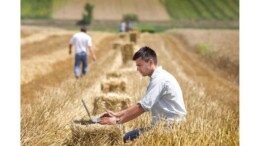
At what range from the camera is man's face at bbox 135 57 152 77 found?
13.9 feet

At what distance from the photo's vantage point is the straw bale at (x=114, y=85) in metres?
7.98

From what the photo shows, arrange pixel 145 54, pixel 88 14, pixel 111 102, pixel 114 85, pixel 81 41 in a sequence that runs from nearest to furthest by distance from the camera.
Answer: pixel 145 54 → pixel 111 102 → pixel 114 85 → pixel 81 41 → pixel 88 14

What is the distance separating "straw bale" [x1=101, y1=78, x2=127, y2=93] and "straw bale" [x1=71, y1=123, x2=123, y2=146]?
3.54m

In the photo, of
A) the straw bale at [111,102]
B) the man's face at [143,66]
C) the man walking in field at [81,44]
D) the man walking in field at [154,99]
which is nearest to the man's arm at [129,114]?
the man walking in field at [154,99]

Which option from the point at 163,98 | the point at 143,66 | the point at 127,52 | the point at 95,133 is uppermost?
the point at 143,66

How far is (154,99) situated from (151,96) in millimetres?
31

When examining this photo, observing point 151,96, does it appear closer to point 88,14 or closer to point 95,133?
point 95,133

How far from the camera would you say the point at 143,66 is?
4.28 m

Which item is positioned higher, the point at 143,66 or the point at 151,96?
the point at 143,66

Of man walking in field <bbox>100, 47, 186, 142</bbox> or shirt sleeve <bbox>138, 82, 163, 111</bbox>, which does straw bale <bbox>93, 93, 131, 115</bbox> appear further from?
shirt sleeve <bbox>138, 82, 163, 111</bbox>

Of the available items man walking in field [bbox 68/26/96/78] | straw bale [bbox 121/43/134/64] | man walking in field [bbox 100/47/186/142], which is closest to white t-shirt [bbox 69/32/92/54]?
man walking in field [bbox 68/26/96/78]

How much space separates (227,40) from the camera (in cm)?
2392

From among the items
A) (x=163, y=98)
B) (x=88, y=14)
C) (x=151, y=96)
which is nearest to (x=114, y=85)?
(x=163, y=98)

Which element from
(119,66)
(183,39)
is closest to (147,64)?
(119,66)
